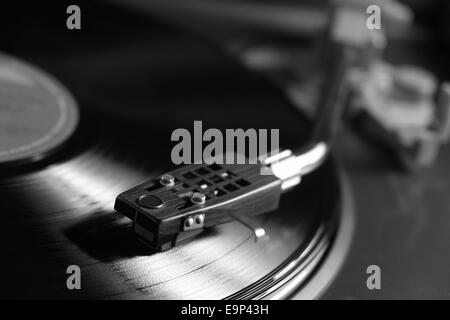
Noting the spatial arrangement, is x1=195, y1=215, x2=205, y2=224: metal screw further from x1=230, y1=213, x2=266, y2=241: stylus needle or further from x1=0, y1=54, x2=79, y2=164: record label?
x1=0, y1=54, x2=79, y2=164: record label

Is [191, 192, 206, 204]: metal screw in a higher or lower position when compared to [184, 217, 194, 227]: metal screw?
higher

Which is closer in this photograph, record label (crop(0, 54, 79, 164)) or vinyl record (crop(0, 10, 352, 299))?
vinyl record (crop(0, 10, 352, 299))

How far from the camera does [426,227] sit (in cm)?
82

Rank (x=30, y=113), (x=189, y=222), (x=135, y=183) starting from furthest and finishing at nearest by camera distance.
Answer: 1. (x=30, y=113)
2. (x=135, y=183)
3. (x=189, y=222)

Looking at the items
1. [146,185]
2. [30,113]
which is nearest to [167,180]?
[146,185]

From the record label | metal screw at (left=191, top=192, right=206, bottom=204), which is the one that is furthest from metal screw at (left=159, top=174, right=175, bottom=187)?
the record label

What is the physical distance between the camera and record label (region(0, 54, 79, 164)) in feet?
2.52

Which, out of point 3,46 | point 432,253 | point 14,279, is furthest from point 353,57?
point 14,279

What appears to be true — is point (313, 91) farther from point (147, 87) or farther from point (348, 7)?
point (147, 87)

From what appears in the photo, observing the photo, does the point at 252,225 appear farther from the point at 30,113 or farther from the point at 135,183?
the point at 30,113

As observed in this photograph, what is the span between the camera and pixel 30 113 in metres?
0.85

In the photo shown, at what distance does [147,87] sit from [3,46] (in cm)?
18

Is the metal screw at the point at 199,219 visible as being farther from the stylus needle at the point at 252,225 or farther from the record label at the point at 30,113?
the record label at the point at 30,113

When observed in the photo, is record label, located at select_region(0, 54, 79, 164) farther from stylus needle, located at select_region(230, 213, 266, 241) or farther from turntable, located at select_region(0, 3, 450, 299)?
stylus needle, located at select_region(230, 213, 266, 241)
